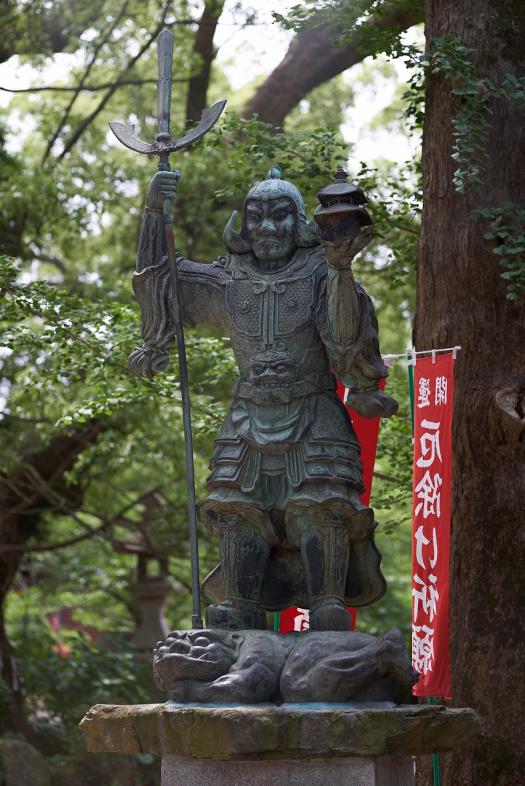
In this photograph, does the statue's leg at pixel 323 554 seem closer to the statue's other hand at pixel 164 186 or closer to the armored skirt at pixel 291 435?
the armored skirt at pixel 291 435

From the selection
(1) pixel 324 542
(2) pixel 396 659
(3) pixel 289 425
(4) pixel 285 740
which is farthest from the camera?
(3) pixel 289 425

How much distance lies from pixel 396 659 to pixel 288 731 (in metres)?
0.53

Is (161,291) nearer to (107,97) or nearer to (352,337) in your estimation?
(352,337)

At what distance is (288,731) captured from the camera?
423 cm

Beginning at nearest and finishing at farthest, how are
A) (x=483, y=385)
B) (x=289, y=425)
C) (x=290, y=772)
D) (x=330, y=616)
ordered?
1. (x=290, y=772)
2. (x=330, y=616)
3. (x=289, y=425)
4. (x=483, y=385)

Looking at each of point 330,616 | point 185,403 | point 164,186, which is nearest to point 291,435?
point 185,403

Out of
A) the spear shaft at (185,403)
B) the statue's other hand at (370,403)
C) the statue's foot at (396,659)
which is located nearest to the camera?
the statue's foot at (396,659)

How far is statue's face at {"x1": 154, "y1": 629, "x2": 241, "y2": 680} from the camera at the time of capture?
4504mm

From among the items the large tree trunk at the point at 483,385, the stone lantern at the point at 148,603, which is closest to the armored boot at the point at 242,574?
the large tree trunk at the point at 483,385

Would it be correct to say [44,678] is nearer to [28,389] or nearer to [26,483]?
[26,483]

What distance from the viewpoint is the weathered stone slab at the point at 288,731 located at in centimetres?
422

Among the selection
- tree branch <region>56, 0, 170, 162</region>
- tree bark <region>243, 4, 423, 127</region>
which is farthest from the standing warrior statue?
tree branch <region>56, 0, 170, 162</region>

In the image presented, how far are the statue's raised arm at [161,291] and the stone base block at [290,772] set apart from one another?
1877 millimetres

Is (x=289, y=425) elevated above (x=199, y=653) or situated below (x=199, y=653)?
above
